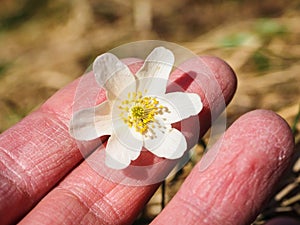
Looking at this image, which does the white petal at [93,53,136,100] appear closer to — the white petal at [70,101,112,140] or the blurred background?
the white petal at [70,101,112,140]

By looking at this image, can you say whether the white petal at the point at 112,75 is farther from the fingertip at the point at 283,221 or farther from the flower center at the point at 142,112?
the fingertip at the point at 283,221

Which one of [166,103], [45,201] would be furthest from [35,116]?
[166,103]

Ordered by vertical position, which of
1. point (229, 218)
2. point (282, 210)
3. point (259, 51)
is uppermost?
point (229, 218)

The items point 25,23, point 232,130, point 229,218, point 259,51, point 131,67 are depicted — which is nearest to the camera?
point 229,218

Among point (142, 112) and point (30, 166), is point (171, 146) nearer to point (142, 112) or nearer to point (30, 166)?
point (142, 112)

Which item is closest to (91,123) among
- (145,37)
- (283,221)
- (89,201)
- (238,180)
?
(89,201)

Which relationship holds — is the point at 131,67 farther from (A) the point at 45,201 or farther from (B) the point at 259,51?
(B) the point at 259,51
